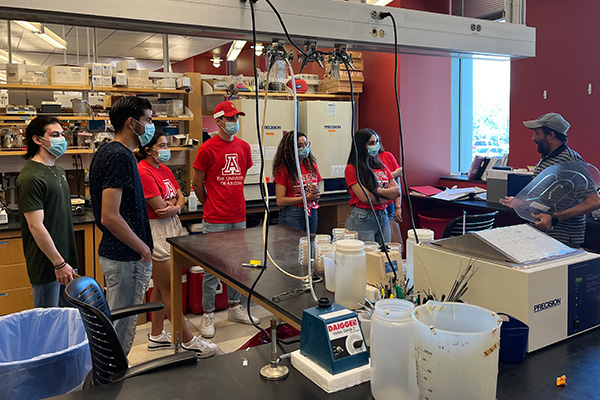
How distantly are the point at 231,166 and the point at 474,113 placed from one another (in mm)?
3627

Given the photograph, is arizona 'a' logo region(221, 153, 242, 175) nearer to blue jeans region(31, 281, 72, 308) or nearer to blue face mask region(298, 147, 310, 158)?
blue face mask region(298, 147, 310, 158)

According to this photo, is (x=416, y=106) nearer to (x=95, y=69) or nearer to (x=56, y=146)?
(x=95, y=69)

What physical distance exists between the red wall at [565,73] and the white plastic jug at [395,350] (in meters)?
3.85

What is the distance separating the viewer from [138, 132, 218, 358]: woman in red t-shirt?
3.15 metres

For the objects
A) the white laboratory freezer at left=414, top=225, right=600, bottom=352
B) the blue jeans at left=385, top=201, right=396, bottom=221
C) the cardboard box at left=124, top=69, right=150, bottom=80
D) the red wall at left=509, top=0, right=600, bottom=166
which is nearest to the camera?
the white laboratory freezer at left=414, top=225, right=600, bottom=352

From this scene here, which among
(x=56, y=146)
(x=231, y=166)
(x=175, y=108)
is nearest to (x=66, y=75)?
(x=175, y=108)

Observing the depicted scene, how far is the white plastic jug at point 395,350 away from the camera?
106cm

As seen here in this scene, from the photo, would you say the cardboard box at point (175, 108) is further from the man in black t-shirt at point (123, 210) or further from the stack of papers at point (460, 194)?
the stack of papers at point (460, 194)

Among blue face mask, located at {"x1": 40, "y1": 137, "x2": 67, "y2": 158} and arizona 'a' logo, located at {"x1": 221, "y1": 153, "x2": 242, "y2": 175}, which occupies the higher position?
blue face mask, located at {"x1": 40, "y1": 137, "x2": 67, "y2": 158}

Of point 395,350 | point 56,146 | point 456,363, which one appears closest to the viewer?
point 456,363

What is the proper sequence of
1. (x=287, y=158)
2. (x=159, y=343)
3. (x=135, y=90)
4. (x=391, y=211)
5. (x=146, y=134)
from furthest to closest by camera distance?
(x=135, y=90)
(x=391, y=211)
(x=287, y=158)
(x=159, y=343)
(x=146, y=134)

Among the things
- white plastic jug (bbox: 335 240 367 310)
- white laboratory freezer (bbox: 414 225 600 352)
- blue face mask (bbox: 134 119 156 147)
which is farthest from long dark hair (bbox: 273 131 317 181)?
white laboratory freezer (bbox: 414 225 600 352)

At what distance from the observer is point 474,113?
600cm

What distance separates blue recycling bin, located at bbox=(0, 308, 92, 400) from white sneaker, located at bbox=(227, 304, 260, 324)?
1.83 m
